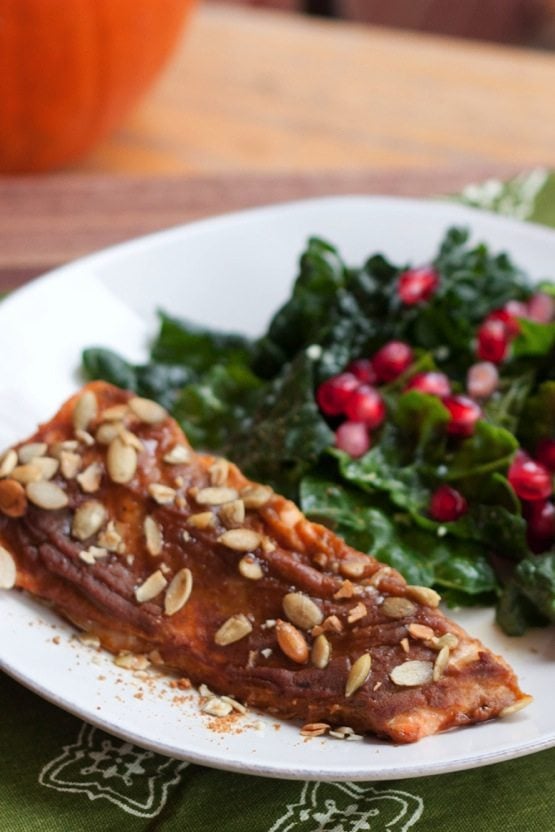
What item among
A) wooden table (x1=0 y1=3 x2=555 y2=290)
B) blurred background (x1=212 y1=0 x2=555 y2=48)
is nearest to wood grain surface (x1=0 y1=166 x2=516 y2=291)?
wooden table (x1=0 y1=3 x2=555 y2=290)

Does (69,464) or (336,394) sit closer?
(69,464)

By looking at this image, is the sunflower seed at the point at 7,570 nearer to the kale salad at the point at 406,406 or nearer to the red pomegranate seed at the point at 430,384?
the kale salad at the point at 406,406

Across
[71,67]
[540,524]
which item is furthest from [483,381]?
[71,67]

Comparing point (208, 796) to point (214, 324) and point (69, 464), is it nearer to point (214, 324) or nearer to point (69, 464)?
point (69, 464)

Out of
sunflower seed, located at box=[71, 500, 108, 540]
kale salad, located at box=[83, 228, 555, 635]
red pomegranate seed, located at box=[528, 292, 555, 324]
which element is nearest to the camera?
sunflower seed, located at box=[71, 500, 108, 540]

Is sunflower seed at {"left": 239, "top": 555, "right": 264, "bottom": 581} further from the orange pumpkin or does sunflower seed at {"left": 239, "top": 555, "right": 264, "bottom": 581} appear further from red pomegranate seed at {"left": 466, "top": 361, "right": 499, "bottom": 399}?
the orange pumpkin

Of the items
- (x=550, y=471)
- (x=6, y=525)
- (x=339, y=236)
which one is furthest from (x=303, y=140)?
(x=6, y=525)

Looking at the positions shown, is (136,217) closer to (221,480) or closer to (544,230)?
(544,230)
